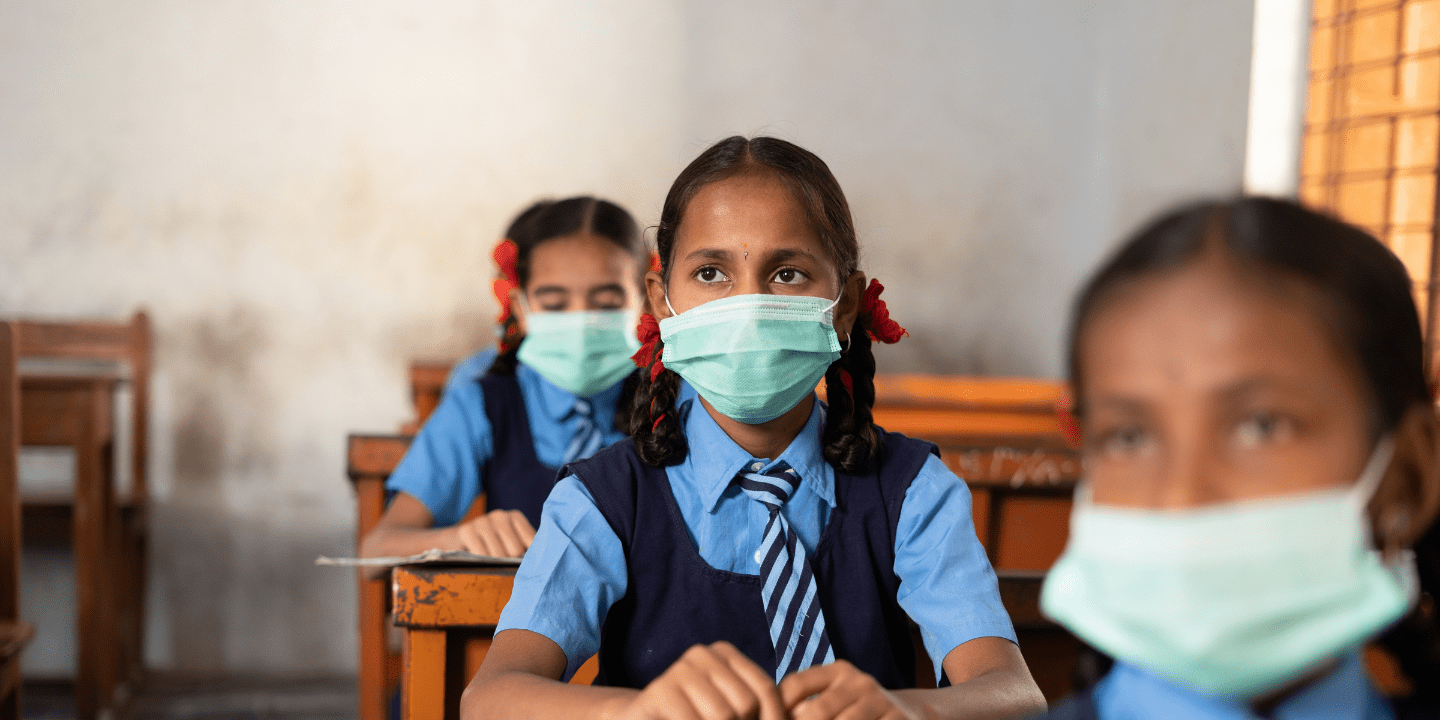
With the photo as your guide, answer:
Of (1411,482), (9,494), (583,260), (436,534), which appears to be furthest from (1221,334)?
(9,494)

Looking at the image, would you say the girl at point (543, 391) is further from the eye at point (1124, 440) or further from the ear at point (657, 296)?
the eye at point (1124, 440)

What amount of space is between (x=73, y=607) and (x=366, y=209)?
188cm

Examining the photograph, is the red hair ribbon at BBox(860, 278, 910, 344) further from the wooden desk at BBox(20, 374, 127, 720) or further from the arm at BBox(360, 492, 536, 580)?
the wooden desk at BBox(20, 374, 127, 720)

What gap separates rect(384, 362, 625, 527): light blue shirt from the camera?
6.53ft

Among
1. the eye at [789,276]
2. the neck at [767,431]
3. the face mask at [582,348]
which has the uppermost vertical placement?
the eye at [789,276]

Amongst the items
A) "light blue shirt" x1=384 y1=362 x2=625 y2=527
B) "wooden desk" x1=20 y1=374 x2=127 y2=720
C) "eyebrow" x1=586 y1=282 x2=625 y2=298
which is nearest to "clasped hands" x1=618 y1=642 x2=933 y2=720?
"light blue shirt" x1=384 y1=362 x2=625 y2=527

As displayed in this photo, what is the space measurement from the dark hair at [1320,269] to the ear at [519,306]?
1.65 metres

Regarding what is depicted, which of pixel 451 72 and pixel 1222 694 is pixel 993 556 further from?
pixel 451 72

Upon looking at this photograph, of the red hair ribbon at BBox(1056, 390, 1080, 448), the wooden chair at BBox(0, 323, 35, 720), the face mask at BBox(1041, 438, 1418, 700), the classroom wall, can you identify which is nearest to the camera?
the face mask at BBox(1041, 438, 1418, 700)

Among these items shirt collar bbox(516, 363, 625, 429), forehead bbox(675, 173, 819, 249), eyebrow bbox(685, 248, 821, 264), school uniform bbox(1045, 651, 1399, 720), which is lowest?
school uniform bbox(1045, 651, 1399, 720)

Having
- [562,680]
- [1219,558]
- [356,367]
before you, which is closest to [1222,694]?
[1219,558]

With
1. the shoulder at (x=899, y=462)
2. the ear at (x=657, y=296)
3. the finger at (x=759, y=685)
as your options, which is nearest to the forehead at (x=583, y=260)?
the ear at (x=657, y=296)

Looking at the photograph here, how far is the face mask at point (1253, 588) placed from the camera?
62cm

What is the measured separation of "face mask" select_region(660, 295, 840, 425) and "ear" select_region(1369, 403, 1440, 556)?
674 millimetres
